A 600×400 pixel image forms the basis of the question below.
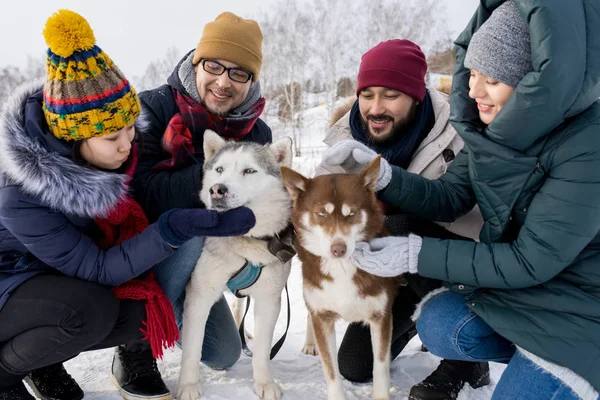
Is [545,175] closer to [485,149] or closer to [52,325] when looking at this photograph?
[485,149]

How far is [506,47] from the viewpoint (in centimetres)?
157

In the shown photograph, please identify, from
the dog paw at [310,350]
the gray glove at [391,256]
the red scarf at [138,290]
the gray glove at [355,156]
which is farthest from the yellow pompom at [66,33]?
the dog paw at [310,350]

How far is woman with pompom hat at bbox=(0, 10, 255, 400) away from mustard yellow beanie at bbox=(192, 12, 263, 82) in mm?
892

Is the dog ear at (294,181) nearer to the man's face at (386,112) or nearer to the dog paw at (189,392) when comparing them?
the man's face at (386,112)

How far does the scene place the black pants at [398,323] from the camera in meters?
2.25

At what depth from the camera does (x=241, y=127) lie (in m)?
2.75

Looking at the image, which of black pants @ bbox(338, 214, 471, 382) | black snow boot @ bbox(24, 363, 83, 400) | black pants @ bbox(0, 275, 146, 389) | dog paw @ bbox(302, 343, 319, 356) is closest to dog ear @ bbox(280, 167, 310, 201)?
black pants @ bbox(338, 214, 471, 382)

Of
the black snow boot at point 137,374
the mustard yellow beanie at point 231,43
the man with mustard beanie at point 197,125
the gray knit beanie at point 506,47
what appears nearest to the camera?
the gray knit beanie at point 506,47

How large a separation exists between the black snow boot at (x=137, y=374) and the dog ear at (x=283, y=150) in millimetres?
1205

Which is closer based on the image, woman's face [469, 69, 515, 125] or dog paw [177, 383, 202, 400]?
woman's face [469, 69, 515, 125]

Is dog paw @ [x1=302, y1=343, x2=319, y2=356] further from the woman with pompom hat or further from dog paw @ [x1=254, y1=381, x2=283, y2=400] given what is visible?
the woman with pompom hat

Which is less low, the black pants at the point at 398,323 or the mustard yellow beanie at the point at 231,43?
the mustard yellow beanie at the point at 231,43

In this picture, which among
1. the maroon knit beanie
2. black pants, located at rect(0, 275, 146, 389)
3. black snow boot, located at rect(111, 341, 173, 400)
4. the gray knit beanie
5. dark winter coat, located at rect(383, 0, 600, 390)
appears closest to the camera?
dark winter coat, located at rect(383, 0, 600, 390)

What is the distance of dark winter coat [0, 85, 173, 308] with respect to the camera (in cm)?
166
